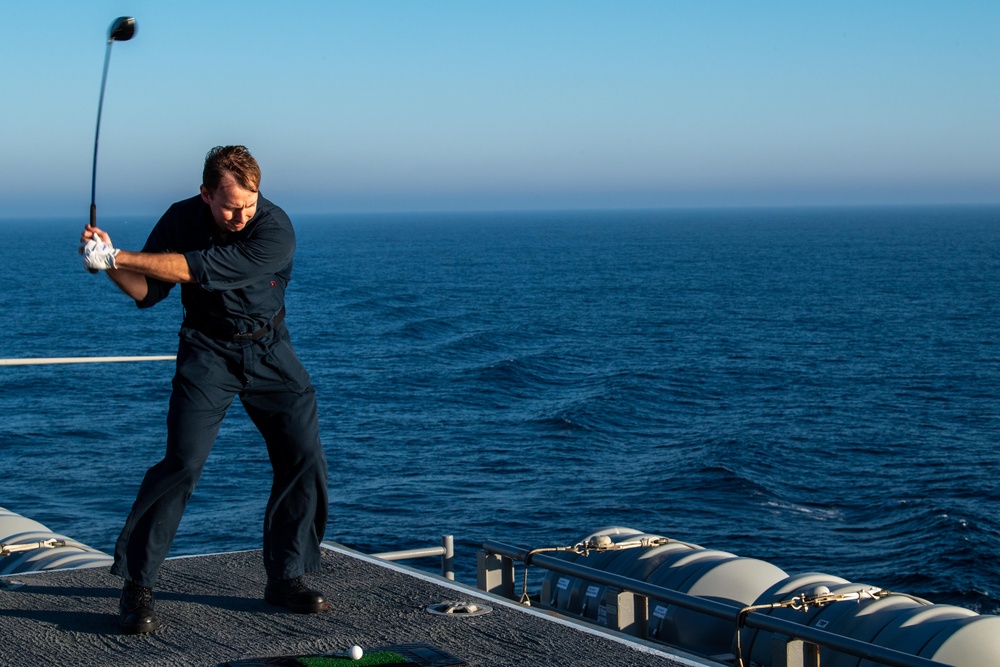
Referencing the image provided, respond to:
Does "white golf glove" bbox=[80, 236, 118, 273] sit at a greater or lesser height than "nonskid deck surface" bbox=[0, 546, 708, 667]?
greater

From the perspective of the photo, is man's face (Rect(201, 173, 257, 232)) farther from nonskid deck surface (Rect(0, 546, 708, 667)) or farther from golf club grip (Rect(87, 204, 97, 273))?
nonskid deck surface (Rect(0, 546, 708, 667))

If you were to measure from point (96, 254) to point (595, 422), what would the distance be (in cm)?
3782

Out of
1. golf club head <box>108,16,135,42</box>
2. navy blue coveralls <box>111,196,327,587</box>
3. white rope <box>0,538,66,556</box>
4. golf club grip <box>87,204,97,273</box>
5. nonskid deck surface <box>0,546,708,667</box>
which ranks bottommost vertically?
white rope <box>0,538,66,556</box>

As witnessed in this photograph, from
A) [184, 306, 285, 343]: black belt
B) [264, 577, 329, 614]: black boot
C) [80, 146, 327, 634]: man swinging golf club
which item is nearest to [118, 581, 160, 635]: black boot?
[80, 146, 327, 634]: man swinging golf club

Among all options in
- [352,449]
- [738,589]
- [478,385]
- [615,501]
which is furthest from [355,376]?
[738,589]

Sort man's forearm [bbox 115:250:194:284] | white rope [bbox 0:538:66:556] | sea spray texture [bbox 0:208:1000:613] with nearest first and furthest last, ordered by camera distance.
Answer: man's forearm [bbox 115:250:194:284] < white rope [bbox 0:538:66:556] < sea spray texture [bbox 0:208:1000:613]

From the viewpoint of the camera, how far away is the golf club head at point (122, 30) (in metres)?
5.30

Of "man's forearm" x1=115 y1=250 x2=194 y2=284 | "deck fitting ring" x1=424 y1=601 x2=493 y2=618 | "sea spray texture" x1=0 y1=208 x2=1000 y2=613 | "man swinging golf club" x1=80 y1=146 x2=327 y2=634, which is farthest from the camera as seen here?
"sea spray texture" x1=0 y1=208 x2=1000 y2=613

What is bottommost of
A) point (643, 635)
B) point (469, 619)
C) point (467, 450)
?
point (467, 450)

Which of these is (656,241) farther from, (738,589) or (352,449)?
(738,589)

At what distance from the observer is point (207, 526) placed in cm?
2984

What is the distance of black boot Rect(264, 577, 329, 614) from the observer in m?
5.74

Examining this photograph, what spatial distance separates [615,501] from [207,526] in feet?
33.6

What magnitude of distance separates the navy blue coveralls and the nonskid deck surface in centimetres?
38
